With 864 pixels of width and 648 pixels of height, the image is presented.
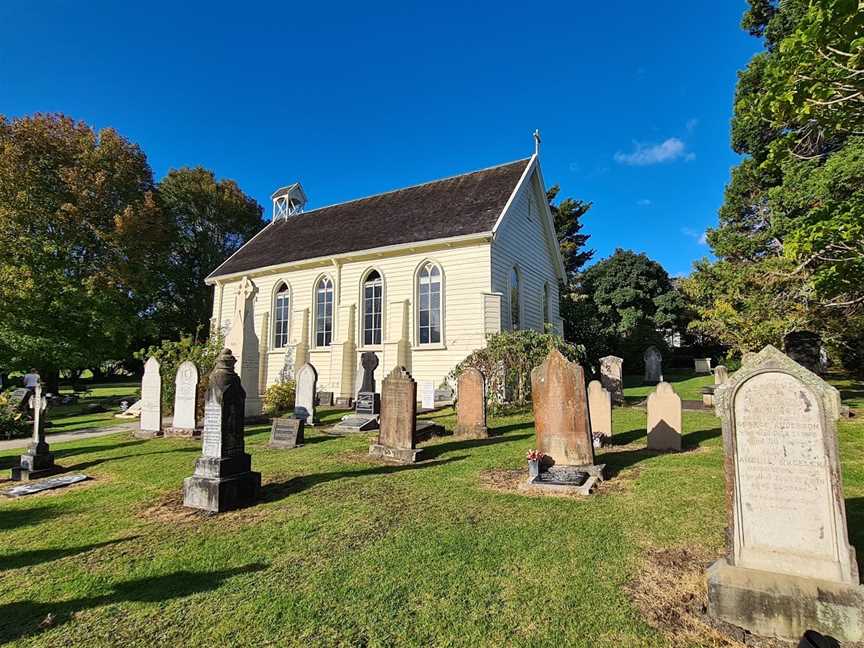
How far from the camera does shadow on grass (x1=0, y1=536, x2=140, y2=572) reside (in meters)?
4.54

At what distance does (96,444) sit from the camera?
457 inches

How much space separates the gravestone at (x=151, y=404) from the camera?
500 inches

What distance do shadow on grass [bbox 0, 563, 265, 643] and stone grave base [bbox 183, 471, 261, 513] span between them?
1838mm

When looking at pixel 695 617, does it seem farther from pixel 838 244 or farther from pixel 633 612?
pixel 838 244

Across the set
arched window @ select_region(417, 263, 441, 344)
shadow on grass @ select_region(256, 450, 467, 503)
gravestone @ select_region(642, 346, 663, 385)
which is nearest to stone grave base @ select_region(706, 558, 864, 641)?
shadow on grass @ select_region(256, 450, 467, 503)

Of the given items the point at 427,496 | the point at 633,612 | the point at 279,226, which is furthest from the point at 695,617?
the point at 279,226

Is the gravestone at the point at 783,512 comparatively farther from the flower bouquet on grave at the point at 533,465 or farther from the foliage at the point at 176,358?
the foliage at the point at 176,358

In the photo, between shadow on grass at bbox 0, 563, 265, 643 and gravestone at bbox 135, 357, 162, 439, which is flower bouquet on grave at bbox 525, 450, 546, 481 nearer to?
shadow on grass at bbox 0, 563, 265, 643

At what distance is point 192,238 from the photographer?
124 ft

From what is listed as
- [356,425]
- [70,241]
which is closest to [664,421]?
[356,425]

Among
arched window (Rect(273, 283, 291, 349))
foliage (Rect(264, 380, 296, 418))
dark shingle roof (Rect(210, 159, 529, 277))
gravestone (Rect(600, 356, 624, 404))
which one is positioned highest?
dark shingle roof (Rect(210, 159, 529, 277))

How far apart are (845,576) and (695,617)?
1.00m

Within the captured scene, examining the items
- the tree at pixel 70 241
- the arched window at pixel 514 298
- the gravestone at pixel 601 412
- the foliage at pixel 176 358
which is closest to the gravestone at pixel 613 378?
the arched window at pixel 514 298

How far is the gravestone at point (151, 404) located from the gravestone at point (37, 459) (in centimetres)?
400
